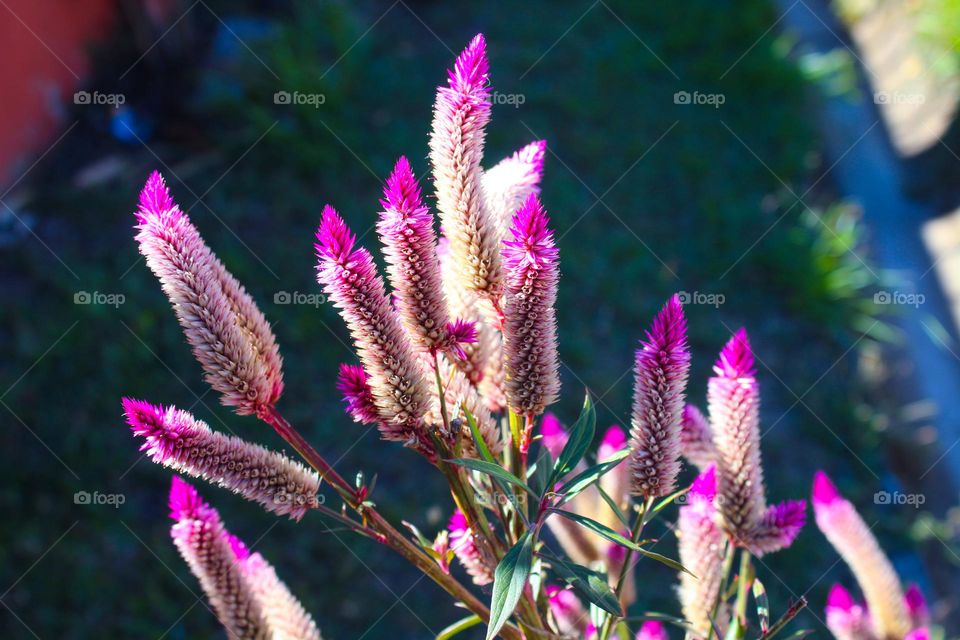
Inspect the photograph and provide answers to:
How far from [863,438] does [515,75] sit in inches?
113

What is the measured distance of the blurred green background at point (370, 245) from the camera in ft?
11.0

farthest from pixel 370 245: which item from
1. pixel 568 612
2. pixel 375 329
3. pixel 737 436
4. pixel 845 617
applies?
pixel 375 329

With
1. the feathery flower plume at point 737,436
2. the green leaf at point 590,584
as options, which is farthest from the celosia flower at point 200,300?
the feathery flower plume at point 737,436

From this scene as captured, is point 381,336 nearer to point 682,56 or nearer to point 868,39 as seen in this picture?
point 682,56

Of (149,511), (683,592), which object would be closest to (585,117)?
(149,511)

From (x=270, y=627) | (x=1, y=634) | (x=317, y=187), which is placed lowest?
(x=1, y=634)

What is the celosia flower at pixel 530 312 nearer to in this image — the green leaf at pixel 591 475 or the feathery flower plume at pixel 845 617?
the green leaf at pixel 591 475

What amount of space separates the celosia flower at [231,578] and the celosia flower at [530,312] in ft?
1.38

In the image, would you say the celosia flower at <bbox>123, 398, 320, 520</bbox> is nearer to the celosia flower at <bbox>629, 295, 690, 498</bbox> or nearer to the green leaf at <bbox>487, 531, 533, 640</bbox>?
the green leaf at <bbox>487, 531, 533, 640</bbox>

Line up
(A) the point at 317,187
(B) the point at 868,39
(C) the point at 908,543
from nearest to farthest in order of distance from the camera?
(C) the point at 908,543
(A) the point at 317,187
(B) the point at 868,39

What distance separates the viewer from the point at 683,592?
128cm

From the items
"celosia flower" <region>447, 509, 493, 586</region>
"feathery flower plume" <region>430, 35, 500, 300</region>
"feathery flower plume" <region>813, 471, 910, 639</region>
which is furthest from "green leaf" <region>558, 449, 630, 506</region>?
"feathery flower plume" <region>813, 471, 910, 639</region>

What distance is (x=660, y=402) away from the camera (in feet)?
3.31

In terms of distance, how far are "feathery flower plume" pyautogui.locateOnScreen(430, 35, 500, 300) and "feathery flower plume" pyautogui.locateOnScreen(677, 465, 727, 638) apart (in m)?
0.41
